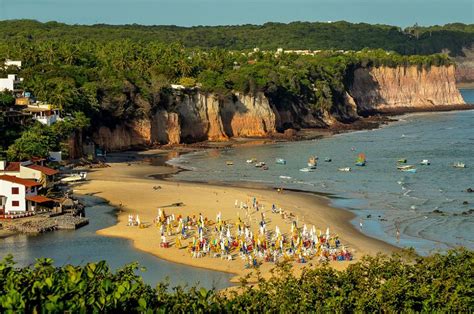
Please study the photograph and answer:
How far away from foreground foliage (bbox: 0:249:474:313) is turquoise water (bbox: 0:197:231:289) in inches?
369

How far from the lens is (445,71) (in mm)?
189500

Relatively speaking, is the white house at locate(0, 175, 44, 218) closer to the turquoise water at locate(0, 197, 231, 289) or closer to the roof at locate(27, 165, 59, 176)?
the turquoise water at locate(0, 197, 231, 289)

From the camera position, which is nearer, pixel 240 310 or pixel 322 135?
pixel 240 310

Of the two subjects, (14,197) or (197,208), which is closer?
(14,197)

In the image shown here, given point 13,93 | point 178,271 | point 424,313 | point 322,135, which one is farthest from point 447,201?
point 322,135

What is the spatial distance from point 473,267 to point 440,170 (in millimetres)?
51557

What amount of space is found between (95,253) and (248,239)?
783 centimetres

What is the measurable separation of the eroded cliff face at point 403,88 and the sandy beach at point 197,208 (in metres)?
94.7

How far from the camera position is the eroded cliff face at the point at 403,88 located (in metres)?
168

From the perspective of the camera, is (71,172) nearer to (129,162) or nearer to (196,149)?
(129,162)

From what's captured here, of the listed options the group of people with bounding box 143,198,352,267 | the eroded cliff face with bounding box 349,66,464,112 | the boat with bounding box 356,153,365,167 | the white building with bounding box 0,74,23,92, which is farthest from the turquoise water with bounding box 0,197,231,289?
the eroded cliff face with bounding box 349,66,464,112

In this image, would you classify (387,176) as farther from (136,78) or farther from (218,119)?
(136,78)

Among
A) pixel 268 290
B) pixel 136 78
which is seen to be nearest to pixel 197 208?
pixel 268 290

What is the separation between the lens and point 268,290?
29.8m
